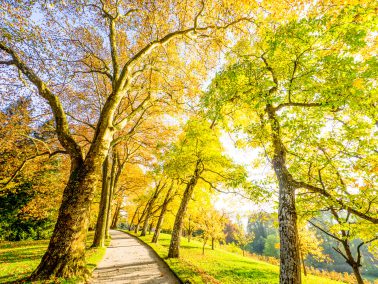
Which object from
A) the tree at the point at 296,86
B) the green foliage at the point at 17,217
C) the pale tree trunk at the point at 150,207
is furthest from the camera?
the pale tree trunk at the point at 150,207

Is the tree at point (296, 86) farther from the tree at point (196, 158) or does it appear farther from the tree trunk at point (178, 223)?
the tree trunk at point (178, 223)

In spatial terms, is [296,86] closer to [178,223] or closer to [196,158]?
[196,158]

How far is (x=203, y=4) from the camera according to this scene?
9.09m

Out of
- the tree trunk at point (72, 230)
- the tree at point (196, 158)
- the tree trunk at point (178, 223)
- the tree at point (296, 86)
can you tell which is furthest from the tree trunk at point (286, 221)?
the tree trunk at point (72, 230)

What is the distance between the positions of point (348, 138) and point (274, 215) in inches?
163

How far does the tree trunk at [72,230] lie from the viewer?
5895 millimetres

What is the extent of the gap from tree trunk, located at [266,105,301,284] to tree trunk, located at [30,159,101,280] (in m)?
6.42

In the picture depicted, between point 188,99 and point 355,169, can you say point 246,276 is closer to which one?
point 355,169

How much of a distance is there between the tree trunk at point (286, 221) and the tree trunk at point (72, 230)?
642cm

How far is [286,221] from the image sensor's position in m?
6.54

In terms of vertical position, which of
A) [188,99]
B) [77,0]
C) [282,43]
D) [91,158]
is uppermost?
[77,0]

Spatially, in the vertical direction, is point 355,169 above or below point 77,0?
below

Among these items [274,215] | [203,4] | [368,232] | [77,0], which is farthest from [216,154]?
[77,0]

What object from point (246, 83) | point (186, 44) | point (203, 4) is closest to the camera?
point (246, 83)
